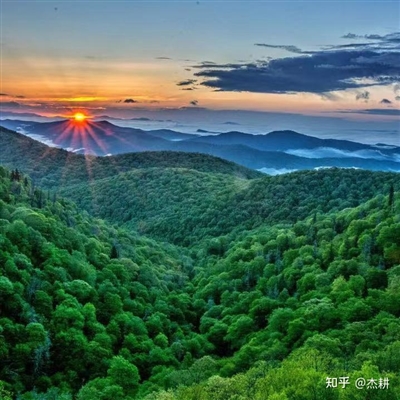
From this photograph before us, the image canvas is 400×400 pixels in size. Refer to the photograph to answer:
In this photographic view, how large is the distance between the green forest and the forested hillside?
0.27 metres

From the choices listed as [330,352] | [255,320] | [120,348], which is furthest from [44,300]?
[330,352]

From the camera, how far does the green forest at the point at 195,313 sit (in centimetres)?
7375

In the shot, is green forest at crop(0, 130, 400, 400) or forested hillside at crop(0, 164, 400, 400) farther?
forested hillside at crop(0, 164, 400, 400)

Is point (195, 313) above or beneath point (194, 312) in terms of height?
beneath

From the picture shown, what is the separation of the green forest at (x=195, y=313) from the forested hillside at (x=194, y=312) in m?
0.27

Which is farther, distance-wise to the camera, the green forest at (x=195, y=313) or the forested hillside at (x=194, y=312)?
the forested hillside at (x=194, y=312)

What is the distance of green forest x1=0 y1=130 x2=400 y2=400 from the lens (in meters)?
73.8

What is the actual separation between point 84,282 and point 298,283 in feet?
163

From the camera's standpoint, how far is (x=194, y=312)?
442 ft

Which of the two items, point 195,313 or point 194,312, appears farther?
point 194,312

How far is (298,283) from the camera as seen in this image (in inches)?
4911

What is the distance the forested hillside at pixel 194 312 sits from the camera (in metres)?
75.7

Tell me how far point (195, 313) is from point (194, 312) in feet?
1.60

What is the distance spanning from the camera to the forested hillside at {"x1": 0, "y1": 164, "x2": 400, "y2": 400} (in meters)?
75.7
